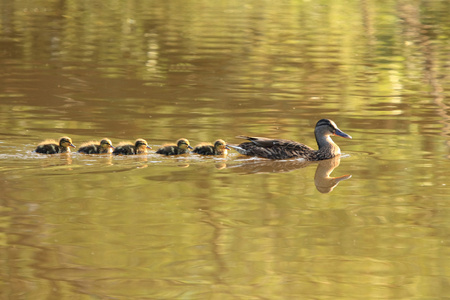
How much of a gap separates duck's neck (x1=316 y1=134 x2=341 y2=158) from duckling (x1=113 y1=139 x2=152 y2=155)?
192 centimetres

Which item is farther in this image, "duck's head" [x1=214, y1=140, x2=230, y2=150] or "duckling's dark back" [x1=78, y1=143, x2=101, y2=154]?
"duck's head" [x1=214, y1=140, x2=230, y2=150]

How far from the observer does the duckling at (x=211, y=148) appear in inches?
396

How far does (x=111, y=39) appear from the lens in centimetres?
2450

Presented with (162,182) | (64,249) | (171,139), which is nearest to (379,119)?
(171,139)

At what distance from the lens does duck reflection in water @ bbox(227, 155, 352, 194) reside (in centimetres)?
922

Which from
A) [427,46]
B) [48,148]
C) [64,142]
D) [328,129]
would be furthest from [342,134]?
[427,46]

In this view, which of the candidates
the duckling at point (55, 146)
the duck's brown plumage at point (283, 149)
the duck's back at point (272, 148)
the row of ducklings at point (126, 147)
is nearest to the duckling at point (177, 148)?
the row of ducklings at point (126, 147)

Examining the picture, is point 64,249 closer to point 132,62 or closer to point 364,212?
point 364,212

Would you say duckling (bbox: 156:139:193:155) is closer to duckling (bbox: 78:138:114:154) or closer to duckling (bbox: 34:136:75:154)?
duckling (bbox: 78:138:114:154)

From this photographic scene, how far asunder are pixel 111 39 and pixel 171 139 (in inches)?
557

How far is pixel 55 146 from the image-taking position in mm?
9805

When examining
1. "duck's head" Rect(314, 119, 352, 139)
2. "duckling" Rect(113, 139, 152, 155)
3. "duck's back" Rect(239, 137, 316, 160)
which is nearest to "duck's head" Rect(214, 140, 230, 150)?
"duck's back" Rect(239, 137, 316, 160)

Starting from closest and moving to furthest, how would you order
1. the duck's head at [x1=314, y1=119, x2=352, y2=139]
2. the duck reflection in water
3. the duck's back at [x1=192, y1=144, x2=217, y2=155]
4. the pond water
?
the pond water
the duck reflection in water
the duck's back at [x1=192, y1=144, x2=217, y2=155]
the duck's head at [x1=314, y1=119, x2=352, y2=139]

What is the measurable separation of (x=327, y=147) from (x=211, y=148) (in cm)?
130
